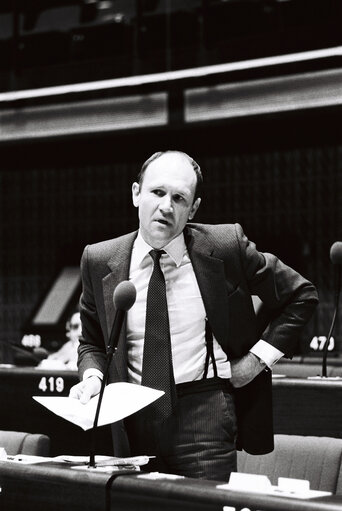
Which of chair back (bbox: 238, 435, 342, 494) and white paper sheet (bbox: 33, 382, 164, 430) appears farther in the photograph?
chair back (bbox: 238, 435, 342, 494)

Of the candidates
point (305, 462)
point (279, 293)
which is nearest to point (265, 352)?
point (279, 293)

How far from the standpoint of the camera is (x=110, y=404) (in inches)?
109

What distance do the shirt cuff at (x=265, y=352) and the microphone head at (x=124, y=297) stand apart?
44cm

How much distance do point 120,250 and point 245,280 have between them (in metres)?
0.37

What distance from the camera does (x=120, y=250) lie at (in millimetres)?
3004

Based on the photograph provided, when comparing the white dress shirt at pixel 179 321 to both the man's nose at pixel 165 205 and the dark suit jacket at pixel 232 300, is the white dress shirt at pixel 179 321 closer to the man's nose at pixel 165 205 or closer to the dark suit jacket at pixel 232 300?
the dark suit jacket at pixel 232 300

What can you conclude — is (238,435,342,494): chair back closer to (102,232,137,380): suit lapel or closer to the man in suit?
the man in suit

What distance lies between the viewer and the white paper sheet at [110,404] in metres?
2.69

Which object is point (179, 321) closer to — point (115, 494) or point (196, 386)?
point (196, 386)

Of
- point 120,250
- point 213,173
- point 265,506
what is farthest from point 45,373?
point 213,173

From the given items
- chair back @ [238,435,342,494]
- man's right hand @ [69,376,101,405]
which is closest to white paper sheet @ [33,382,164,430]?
man's right hand @ [69,376,101,405]

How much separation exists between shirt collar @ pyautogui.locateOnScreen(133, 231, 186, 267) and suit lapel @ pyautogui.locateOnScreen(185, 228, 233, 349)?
0.03 m

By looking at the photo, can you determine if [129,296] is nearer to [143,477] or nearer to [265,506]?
[143,477]

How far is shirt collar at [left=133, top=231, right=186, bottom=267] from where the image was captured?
2943 mm
